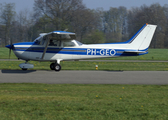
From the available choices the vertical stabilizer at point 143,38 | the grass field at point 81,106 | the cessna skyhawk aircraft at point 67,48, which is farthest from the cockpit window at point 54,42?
the grass field at point 81,106

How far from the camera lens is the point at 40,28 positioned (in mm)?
50156

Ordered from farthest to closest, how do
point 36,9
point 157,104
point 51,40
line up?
1. point 36,9
2. point 51,40
3. point 157,104

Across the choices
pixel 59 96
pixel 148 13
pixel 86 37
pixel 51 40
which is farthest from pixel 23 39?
pixel 59 96

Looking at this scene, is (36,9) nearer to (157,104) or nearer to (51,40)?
(51,40)

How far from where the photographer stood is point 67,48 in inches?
605

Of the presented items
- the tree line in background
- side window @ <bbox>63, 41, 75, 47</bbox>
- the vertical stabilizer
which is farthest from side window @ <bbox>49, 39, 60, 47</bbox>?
the tree line in background

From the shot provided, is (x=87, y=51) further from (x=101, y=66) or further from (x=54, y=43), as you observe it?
(x=101, y=66)

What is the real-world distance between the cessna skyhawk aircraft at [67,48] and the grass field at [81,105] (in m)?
7.28

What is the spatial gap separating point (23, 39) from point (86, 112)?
222 feet

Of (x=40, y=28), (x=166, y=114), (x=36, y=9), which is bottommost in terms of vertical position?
(x=166, y=114)

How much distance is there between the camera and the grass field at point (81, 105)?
5.04 metres

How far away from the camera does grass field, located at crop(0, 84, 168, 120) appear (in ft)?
16.5

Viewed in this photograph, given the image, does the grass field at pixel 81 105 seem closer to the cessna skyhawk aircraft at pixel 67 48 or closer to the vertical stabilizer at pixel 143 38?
the cessna skyhawk aircraft at pixel 67 48

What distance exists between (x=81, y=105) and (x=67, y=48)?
9691mm
